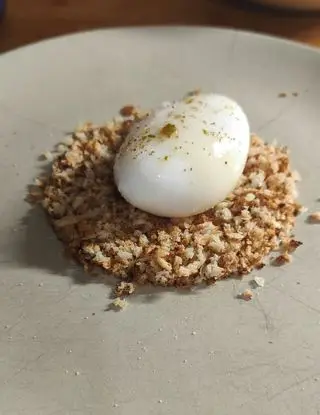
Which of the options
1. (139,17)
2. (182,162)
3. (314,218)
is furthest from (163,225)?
(139,17)

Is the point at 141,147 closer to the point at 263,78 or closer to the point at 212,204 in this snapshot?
the point at 212,204

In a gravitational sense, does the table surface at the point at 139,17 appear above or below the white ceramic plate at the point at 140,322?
above

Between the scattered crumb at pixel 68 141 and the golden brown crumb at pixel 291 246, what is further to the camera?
the scattered crumb at pixel 68 141

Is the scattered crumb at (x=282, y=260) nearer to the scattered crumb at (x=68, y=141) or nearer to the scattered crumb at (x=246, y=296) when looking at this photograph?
the scattered crumb at (x=246, y=296)

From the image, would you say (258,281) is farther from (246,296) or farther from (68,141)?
(68,141)

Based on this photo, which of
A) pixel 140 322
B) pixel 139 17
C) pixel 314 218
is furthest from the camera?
pixel 139 17

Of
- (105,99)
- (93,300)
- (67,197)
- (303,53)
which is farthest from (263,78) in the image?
(93,300)

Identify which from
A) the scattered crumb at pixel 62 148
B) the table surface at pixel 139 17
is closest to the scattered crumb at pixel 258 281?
the scattered crumb at pixel 62 148
